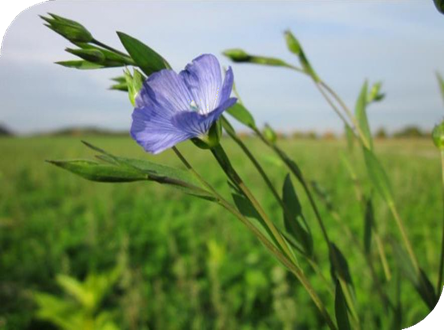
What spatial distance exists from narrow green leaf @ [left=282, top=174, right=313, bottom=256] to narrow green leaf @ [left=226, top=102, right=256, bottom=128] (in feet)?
0.15

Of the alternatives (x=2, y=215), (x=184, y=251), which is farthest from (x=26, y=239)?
(x=184, y=251)

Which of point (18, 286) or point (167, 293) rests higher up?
point (18, 286)

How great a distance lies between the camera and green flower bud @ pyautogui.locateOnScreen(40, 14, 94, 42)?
22cm

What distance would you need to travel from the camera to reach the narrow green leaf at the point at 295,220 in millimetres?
266

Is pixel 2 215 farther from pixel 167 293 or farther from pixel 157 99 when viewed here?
pixel 157 99

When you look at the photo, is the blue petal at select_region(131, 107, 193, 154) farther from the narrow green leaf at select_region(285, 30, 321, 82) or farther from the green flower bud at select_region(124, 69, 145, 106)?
the narrow green leaf at select_region(285, 30, 321, 82)

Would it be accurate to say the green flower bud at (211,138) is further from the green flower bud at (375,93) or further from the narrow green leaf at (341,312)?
the green flower bud at (375,93)

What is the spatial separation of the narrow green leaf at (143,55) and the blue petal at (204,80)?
0.02m

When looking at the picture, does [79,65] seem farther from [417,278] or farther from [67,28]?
[417,278]

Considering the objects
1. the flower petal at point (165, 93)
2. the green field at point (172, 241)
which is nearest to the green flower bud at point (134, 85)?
the flower petal at point (165, 93)

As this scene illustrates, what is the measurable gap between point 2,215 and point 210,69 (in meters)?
1.06

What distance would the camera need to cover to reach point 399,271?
0.34 m

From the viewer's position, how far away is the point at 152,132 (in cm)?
21

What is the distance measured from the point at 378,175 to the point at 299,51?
10 centimetres
